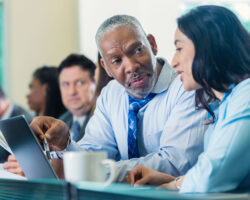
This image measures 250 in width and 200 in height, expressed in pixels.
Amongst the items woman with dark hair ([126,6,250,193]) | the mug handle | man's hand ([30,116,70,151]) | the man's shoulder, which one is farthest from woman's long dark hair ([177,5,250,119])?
the man's shoulder

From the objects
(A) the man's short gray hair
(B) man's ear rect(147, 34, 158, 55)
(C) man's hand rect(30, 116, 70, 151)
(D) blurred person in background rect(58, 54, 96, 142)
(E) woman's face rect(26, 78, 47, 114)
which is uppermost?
(A) the man's short gray hair

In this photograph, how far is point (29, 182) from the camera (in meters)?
1.02

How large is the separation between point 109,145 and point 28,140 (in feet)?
2.22

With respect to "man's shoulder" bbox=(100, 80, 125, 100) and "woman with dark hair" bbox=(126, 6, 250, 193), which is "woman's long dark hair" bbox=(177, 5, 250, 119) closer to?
"woman with dark hair" bbox=(126, 6, 250, 193)

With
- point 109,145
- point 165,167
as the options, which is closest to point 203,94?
point 165,167

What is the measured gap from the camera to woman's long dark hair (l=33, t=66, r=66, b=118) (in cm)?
335

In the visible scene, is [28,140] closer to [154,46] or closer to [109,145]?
[109,145]

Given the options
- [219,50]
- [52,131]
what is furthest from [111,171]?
[52,131]

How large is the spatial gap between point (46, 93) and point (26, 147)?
227 cm

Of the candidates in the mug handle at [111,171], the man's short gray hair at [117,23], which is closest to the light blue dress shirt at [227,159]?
the mug handle at [111,171]

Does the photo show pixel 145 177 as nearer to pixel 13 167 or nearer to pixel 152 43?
pixel 13 167

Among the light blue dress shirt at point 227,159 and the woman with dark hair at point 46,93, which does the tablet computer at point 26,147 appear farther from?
the woman with dark hair at point 46,93

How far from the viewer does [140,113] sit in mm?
1764

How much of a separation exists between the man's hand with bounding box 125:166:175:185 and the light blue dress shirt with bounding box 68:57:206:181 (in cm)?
9
